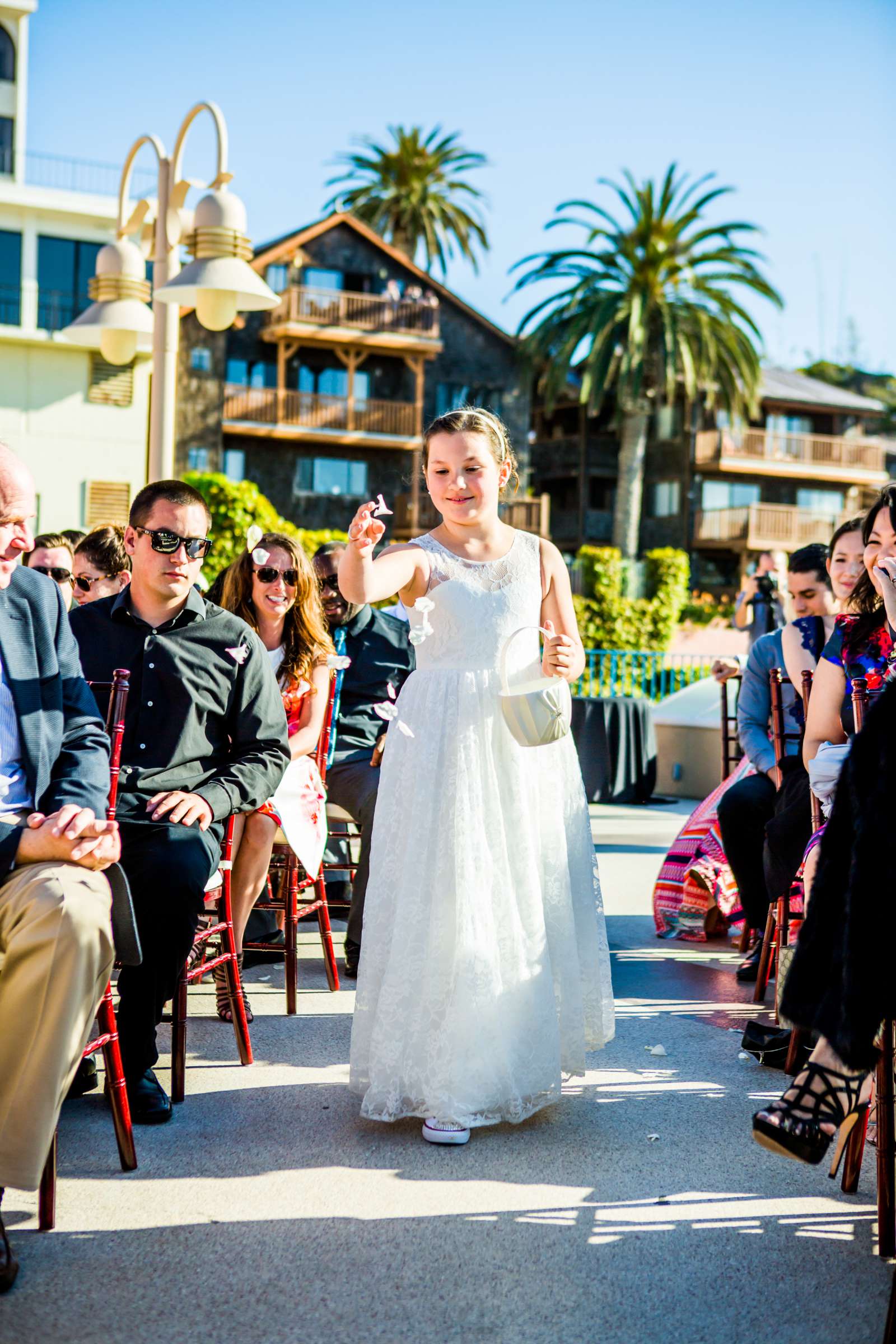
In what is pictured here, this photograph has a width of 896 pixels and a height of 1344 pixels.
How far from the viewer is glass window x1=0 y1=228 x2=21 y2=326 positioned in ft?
94.3

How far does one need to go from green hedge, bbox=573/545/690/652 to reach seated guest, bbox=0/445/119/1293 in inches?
1070

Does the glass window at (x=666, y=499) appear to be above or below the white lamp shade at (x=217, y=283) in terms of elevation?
above

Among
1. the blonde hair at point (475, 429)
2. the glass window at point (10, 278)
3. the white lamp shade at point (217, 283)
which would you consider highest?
the glass window at point (10, 278)

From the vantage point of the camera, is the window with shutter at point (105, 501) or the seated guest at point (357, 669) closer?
the seated guest at point (357, 669)

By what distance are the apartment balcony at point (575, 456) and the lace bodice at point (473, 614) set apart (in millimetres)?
38271

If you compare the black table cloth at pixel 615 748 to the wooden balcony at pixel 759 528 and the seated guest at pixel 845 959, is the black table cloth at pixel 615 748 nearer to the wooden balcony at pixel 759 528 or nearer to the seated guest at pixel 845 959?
the seated guest at pixel 845 959

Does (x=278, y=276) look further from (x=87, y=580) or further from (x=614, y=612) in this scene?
(x=87, y=580)

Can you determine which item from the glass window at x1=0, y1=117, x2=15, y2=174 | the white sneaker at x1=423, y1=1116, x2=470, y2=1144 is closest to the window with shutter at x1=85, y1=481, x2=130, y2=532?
the glass window at x1=0, y1=117, x2=15, y2=174

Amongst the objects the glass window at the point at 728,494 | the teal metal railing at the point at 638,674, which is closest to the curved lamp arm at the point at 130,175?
the teal metal railing at the point at 638,674

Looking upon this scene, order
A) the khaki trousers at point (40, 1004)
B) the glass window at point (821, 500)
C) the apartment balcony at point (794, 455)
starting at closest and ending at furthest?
the khaki trousers at point (40, 1004) < the apartment balcony at point (794, 455) < the glass window at point (821, 500)

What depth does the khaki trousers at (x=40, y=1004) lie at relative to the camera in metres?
2.68

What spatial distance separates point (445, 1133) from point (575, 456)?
3949 cm

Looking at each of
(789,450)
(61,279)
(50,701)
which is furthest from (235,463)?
(50,701)

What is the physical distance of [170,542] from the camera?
396 centimetres
